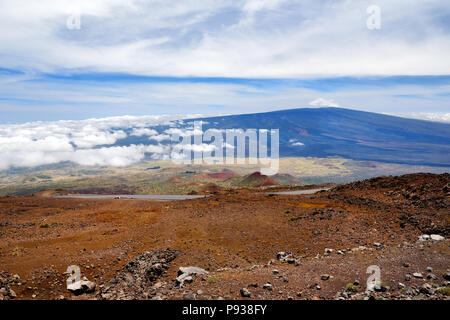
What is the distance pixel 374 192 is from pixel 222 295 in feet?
77.4

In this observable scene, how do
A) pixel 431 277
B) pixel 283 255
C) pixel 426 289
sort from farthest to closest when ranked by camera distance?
pixel 283 255
pixel 431 277
pixel 426 289

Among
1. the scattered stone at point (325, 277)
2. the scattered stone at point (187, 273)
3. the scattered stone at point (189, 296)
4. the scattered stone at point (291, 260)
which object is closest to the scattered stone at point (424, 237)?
the scattered stone at point (291, 260)

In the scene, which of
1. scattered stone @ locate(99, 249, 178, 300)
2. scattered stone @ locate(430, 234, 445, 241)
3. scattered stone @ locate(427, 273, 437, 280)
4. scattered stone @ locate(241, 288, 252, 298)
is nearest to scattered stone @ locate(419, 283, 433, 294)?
scattered stone @ locate(427, 273, 437, 280)

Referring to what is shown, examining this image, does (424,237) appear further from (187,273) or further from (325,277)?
(187,273)

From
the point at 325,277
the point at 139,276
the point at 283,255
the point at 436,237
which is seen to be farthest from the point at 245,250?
the point at 436,237

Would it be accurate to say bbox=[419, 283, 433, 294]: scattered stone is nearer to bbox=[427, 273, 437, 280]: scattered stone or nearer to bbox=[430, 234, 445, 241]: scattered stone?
bbox=[427, 273, 437, 280]: scattered stone

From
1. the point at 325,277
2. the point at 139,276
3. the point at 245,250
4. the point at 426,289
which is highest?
the point at 426,289

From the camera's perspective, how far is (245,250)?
14570 mm

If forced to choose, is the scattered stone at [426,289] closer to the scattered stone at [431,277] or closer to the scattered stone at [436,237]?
the scattered stone at [431,277]

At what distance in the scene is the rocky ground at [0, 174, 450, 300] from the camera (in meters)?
9.16

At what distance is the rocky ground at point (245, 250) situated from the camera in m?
9.16
